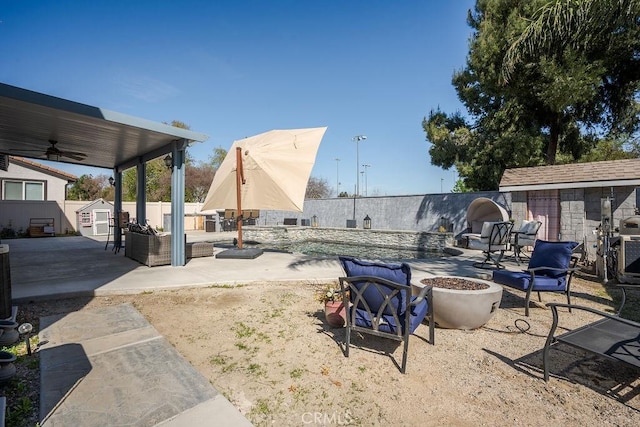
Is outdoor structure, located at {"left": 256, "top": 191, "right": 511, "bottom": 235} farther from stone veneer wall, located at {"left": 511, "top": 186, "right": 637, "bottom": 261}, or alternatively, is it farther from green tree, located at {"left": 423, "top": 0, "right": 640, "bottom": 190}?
stone veneer wall, located at {"left": 511, "top": 186, "right": 637, "bottom": 261}

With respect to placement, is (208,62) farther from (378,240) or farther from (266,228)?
(378,240)

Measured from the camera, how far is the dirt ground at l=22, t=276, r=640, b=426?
228cm

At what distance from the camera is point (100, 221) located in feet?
A: 58.6

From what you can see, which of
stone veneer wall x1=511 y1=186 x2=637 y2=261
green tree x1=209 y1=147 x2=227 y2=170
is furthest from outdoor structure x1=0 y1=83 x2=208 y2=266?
green tree x1=209 y1=147 x2=227 y2=170

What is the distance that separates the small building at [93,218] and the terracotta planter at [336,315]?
17646 millimetres

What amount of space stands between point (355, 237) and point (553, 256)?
12.7 m

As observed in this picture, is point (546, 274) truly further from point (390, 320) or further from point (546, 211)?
point (546, 211)

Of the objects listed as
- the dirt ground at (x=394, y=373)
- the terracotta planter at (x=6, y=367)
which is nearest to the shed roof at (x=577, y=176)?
the dirt ground at (x=394, y=373)

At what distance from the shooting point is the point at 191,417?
2.14 metres

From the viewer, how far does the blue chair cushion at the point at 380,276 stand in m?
3.03

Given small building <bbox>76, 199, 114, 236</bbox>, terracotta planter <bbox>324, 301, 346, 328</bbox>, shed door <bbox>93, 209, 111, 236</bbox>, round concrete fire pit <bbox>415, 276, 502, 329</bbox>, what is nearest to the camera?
round concrete fire pit <bbox>415, 276, 502, 329</bbox>

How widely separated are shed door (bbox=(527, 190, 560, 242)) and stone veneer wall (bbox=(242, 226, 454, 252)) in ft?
11.1

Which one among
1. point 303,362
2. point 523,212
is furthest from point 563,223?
point 303,362

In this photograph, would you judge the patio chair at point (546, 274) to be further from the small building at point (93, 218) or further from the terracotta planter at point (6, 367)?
the small building at point (93, 218)
